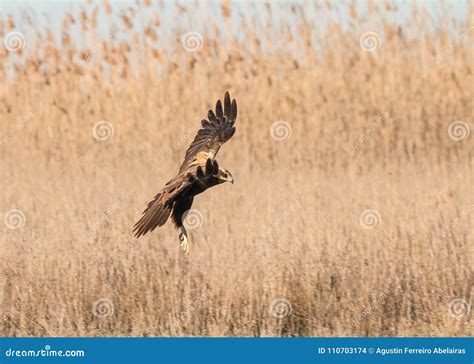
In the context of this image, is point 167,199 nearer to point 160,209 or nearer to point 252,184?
point 160,209

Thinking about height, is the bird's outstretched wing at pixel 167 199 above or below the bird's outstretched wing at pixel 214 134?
below

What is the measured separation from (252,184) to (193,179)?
2.16 meters

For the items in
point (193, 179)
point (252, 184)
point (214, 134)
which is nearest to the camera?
point (193, 179)

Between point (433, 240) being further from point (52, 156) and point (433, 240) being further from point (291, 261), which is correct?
point (52, 156)

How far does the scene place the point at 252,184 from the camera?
740 centimetres

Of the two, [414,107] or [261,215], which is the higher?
[414,107]

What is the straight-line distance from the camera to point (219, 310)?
540cm

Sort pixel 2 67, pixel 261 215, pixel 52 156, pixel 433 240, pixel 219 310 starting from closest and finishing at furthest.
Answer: pixel 219 310 → pixel 433 240 → pixel 261 215 → pixel 52 156 → pixel 2 67

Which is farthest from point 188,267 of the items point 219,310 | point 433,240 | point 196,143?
point 433,240

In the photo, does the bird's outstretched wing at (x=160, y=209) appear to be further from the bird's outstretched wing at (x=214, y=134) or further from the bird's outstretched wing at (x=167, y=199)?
the bird's outstretched wing at (x=214, y=134)

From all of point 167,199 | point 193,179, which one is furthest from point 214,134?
point 167,199

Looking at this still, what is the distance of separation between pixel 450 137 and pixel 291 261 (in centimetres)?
370

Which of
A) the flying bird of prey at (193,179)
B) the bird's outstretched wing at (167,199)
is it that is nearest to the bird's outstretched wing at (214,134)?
the flying bird of prey at (193,179)

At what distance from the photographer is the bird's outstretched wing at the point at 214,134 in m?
6.12
